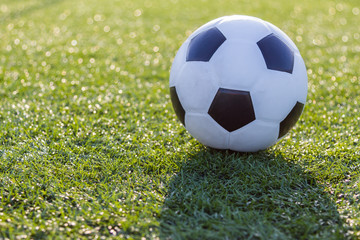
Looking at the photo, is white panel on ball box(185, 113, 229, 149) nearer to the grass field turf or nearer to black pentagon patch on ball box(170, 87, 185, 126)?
black pentagon patch on ball box(170, 87, 185, 126)

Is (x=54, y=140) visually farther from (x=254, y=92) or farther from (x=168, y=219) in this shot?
(x=254, y=92)

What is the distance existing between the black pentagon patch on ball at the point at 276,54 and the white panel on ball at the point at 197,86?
0.39 metres

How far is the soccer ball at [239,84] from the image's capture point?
2766 mm

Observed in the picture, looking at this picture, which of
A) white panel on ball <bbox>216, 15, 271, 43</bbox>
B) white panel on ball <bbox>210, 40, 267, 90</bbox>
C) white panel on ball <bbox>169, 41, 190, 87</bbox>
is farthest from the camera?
white panel on ball <bbox>169, 41, 190, 87</bbox>

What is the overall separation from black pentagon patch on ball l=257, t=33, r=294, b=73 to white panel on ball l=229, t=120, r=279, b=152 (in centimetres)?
40

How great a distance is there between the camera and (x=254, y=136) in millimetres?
2879

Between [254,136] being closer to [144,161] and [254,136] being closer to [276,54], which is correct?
[276,54]

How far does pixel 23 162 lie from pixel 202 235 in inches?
59.2

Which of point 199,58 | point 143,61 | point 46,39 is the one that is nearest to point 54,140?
point 199,58

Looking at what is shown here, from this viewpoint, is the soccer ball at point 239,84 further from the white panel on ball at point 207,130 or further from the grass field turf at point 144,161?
the grass field turf at point 144,161

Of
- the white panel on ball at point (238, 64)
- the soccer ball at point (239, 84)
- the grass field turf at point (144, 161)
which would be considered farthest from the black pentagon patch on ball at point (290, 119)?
the white panel on ball at point (238, 64)

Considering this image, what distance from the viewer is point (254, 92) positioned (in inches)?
109

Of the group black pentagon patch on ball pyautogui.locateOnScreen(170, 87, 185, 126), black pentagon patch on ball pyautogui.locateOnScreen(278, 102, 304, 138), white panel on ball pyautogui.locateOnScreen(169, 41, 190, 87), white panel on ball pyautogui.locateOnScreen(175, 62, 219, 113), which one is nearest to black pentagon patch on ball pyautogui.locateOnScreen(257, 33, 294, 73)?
black pentagon patch on ball pyautogui.locateOnScreen(278, 102, 304, 138)

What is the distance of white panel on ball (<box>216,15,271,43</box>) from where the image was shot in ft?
9.36
